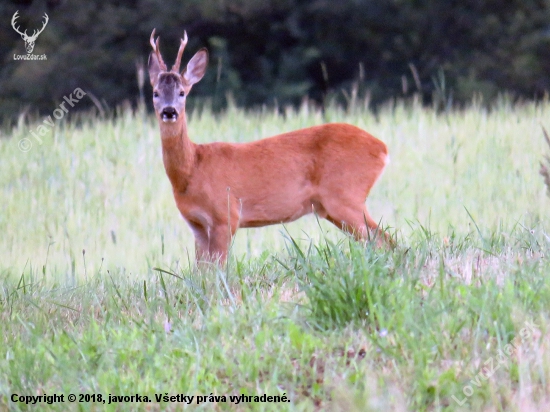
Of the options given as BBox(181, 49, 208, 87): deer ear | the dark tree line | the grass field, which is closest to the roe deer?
BBox(181, 49, 208, 87): deer ear

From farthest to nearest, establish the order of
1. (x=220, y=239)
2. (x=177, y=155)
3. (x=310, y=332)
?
1. (x=177, y=155)
2. (x=220, y=239)
3. (x=310, y=332)

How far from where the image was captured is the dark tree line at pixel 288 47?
18125 mm

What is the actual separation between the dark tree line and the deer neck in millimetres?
11670

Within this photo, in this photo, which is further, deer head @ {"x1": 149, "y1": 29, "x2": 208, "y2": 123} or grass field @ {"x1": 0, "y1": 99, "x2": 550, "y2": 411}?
deer head @ {"x1": 149, "y1": 29, "x2": 208, "y2": 123}

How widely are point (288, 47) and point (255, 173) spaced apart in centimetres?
1348

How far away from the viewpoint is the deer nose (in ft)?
19.0

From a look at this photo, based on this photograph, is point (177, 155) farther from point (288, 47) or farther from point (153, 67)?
point (288, 47)

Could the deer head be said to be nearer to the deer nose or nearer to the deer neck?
the deer nose

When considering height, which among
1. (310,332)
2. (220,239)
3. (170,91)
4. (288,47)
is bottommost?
(310,332)

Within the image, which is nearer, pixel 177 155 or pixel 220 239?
pixel 220 239

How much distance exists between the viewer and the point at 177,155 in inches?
238

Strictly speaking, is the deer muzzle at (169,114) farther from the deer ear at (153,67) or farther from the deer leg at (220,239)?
the deer leg at (220,239)

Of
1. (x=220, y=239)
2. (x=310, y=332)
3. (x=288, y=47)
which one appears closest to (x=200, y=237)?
(x=220, y=239)

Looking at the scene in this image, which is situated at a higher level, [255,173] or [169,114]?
[169,114]
